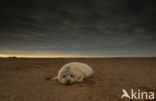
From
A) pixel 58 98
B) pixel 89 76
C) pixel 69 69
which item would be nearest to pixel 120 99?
pixel 58 98

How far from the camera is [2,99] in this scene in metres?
4.63

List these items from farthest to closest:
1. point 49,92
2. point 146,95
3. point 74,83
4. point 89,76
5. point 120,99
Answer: point 89,76 < point 74,83 < point 49,92 < point 146,95 < point 120,99

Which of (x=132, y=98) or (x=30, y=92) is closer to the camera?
(x=132, y=98)

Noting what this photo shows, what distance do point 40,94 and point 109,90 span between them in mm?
2495

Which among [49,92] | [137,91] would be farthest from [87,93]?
[137,91]

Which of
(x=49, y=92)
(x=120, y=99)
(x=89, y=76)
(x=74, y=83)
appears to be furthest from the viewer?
(x=89, y=76)

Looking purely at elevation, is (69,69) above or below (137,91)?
above

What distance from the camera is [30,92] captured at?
5.28 meters

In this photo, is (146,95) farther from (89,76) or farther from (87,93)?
(89,76)

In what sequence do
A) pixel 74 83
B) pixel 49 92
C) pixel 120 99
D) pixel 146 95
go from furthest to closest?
pixel 74 83
pixel 49 92
pixel 146 95
pixel 120 99

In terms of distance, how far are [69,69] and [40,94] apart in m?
2.11

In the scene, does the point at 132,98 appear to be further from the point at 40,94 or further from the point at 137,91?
the point at 40,94

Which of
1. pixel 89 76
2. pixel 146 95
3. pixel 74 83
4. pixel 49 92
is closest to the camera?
pixel 146 95

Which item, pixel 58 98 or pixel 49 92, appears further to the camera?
pixel 49 92
